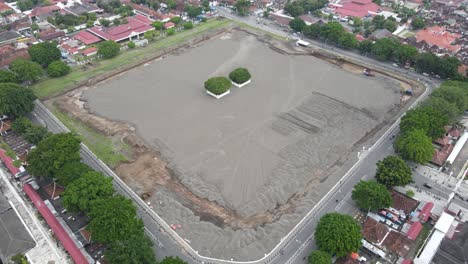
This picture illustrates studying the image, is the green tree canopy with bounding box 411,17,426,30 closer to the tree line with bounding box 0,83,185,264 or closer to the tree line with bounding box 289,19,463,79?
the tree line with bounding box 289,19,463,79

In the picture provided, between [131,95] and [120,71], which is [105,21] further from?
[131,95]

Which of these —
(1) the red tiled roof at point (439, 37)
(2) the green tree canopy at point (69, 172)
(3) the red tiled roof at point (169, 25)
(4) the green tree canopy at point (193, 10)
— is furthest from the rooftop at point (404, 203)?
(4) the green tree canopy at point (193, 10)

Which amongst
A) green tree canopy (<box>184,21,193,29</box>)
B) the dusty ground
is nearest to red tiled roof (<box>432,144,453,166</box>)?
the dusty ground

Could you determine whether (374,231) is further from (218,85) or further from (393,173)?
(218,85)

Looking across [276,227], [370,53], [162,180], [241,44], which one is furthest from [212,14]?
[276,227]

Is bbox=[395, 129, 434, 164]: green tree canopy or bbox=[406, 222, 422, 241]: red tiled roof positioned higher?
bbox=[395, 129, 434, 164]: green tree canopy

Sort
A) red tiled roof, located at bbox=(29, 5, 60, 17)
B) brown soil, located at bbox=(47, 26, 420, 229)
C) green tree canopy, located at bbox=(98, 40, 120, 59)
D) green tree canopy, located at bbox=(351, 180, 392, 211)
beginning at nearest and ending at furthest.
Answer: green tree canopy, located at bbox=(351, 180, 392, 211), brown soil, located at bbox=(47, 26, 420, 229), green tree canopy, located at bbox=(98, 40, 120, 59), red tiled roof, located at bbox=(29, 5, 60, 17)

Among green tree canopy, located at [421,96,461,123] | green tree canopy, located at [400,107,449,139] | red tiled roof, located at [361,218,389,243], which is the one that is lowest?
red tiled roof, located at [361,218,389,243]

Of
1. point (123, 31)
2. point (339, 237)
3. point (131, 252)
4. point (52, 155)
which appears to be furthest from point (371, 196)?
point (123, 31)

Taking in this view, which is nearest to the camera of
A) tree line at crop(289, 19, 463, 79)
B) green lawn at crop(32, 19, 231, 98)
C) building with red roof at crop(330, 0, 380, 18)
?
green lawn at crop(32, 19, 231, 98)
